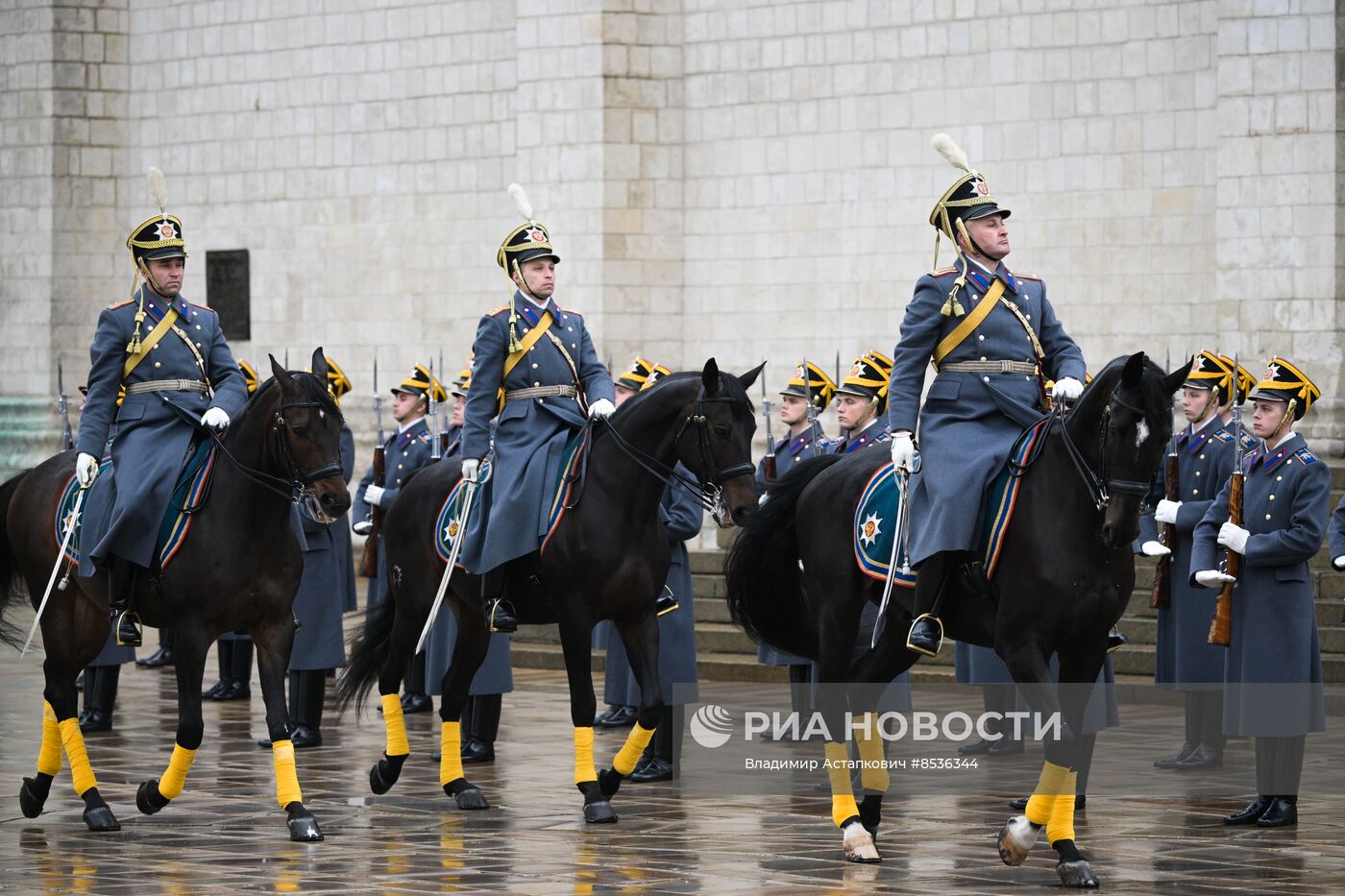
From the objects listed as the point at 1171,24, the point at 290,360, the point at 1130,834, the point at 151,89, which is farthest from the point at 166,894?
the point at 151,89

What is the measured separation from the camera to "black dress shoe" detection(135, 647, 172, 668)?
17.2 m

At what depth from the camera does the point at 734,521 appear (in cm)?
986

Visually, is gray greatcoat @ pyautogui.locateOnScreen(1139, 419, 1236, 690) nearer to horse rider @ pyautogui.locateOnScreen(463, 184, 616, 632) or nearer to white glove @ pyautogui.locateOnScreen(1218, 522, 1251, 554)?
white glove @ pyautogui.locateOnScreen(1218, 522, 1251, 554)

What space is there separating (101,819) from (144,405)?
185 cm

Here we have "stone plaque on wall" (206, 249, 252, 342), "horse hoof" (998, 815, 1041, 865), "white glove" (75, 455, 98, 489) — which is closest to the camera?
"horse hoof" (998, 815, 1041, 865)

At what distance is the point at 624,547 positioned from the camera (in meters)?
10.3

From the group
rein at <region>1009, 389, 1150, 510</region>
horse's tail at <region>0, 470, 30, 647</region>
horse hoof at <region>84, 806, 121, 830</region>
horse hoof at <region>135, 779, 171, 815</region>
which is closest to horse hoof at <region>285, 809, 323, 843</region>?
horse hoof at <region>135, 779, 171, 815</region>

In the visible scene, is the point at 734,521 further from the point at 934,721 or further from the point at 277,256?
the point at 277,256

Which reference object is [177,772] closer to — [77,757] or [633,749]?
[77,757]

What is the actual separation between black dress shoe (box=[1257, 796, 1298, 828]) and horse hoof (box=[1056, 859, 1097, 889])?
1635mm

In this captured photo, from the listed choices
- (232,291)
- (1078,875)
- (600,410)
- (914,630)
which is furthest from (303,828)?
(232,291)

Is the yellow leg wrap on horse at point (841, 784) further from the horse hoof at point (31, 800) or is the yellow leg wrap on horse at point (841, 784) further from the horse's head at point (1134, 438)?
the horse hoof at point (31, 800)

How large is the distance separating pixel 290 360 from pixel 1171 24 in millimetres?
9718

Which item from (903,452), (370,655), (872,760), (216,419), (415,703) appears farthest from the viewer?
(415,703)
